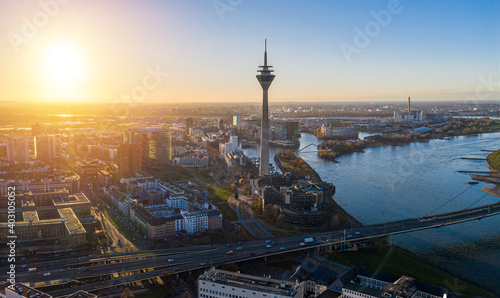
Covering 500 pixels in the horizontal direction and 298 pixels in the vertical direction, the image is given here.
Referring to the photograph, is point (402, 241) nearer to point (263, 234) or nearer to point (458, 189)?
point (263, 234)

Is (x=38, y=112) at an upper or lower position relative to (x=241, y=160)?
upper

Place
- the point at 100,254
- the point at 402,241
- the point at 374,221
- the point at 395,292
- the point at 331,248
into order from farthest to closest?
the point at 374,221 < the point at 402,241 < the point at 331,248 < the point at 100,254 < the point at 395,292

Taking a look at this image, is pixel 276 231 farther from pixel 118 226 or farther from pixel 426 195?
pixel 426 195

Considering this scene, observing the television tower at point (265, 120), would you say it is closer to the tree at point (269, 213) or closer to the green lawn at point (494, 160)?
the tree at point (269, 213)

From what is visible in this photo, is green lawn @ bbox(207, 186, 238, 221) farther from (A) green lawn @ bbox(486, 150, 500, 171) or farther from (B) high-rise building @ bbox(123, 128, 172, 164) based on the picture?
(A) green lawn @ bbox(486, 150, 500, 171)

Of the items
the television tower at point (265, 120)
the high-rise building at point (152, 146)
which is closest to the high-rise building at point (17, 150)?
the high-rise building at point (152, 146)

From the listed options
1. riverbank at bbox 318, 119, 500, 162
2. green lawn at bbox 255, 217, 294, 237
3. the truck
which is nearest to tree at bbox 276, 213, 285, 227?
green lawn at bbox 255, 217, 294, 237

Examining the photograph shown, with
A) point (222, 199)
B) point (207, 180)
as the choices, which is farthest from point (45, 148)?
point (222, 199)

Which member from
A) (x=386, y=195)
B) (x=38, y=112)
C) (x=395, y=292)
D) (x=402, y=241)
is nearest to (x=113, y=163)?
(x=38, y=112)
